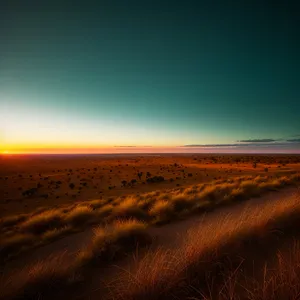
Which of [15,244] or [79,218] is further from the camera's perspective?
[79,218]

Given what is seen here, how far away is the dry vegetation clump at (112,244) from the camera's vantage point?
4.75 meters

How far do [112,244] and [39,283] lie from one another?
6.43 feet

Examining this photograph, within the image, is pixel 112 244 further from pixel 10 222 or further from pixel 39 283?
pixel 10 222

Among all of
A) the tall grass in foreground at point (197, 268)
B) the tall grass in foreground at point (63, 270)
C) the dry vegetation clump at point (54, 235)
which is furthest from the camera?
the dry vegetation clump at point (54, 235)

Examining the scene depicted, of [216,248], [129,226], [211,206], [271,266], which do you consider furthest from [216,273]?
[211,206]

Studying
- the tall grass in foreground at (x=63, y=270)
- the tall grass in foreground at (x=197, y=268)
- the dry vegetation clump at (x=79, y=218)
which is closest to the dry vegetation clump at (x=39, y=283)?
the tall grass in foreground at (x=63, y=270)

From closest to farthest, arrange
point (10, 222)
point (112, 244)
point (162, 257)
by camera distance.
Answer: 1. point (162, 257)
2. point (112, 244)
3. point (10, 222)

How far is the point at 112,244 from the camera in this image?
525 cm

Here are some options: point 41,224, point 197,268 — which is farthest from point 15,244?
point 197,268

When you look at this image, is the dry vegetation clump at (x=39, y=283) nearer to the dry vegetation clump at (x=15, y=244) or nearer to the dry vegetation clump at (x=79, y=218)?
the dry vegetation clump at (x=15, y=244)

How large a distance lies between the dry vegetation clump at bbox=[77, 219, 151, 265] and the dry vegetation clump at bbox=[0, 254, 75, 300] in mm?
727

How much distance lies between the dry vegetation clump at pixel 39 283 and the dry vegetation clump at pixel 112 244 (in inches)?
28.6

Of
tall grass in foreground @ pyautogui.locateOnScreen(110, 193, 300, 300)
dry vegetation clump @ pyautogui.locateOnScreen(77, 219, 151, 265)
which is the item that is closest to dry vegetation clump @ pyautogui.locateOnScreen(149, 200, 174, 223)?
dry vegetation clump @ pyautogui.locateOnScreen(77, 219, 151, 265)

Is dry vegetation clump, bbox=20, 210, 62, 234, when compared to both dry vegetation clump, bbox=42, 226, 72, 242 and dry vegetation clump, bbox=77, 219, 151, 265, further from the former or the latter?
dry vegetation clump, bbox=77, 219, 151, 265
